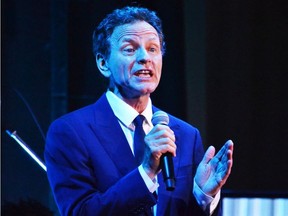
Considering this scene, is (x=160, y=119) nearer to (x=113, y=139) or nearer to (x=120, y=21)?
(x=113, y=139)

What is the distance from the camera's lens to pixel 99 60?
214 centimetres

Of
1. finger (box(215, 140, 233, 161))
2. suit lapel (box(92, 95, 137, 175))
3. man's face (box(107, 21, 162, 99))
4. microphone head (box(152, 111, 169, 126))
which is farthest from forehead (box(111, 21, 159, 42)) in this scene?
finger (box(215, 140, 233, 161))

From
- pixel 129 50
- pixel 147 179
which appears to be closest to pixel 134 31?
pixel 129 50

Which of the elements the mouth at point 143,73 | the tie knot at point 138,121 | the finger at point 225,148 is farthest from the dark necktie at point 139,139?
the finger at point 225,148

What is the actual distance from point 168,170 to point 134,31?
55 cm

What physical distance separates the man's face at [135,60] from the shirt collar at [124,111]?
1.0 inches

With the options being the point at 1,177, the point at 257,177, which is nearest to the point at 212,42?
the point at 257,177

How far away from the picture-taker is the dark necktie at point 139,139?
6.48 feet

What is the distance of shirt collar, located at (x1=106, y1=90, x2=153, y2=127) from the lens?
6.67 ft

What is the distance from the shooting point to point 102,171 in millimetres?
1892

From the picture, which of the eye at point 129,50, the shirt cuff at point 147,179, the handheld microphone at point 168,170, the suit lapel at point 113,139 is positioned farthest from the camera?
the eye at point 129,50

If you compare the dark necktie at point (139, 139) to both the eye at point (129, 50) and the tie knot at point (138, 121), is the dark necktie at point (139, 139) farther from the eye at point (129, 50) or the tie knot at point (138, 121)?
the eye at point (129, 50)

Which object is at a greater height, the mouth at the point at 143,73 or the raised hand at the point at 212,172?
the mouth at the point at 143,73

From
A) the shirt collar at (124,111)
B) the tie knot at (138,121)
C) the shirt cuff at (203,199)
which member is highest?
the shirt collar at (124,111)
